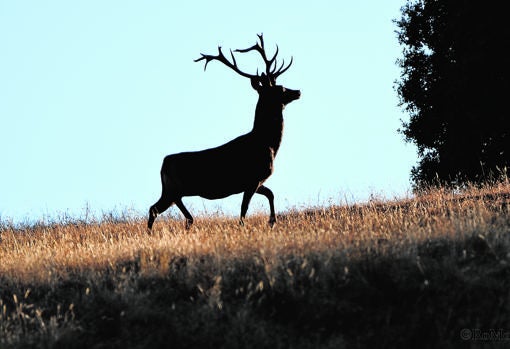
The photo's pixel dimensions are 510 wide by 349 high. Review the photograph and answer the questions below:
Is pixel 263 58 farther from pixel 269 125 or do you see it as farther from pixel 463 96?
pixel 463 96

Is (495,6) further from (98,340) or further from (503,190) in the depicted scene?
(98,340)

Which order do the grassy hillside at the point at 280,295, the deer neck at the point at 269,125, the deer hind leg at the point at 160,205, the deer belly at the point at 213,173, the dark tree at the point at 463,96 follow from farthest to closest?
the dark tree at the point at 463,96, the deer hind leg at the point at 160,205, the deer neck at the point at 269,125, the deer belly at the point at 213,173, the grassy hillside at the point at 280,295

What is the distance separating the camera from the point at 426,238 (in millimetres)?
9312

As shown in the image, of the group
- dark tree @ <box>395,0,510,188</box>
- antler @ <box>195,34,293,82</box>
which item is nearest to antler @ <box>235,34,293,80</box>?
antler @ <box>195,34,293,82</box>

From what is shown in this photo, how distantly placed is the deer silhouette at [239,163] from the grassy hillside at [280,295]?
3.81m

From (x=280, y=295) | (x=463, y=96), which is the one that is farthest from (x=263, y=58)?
(x=463, y=96)

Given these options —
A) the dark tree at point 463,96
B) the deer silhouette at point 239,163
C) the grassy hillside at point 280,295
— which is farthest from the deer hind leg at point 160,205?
the dark tree at point 463,96

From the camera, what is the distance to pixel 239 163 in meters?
13.7

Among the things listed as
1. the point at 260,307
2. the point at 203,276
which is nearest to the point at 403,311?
the point at 260,307

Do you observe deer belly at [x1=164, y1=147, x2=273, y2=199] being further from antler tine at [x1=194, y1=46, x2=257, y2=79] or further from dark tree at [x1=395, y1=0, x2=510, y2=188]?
dark tree at [x1=395, y1=0, x2=510, y2=188]

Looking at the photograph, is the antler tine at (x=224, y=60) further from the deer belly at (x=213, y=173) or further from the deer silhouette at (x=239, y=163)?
the deer belly at (x=213, y=173)

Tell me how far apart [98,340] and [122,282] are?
→ 126 centimetres

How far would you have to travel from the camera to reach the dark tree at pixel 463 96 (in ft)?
82.4

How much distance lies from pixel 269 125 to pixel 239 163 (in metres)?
0.98
